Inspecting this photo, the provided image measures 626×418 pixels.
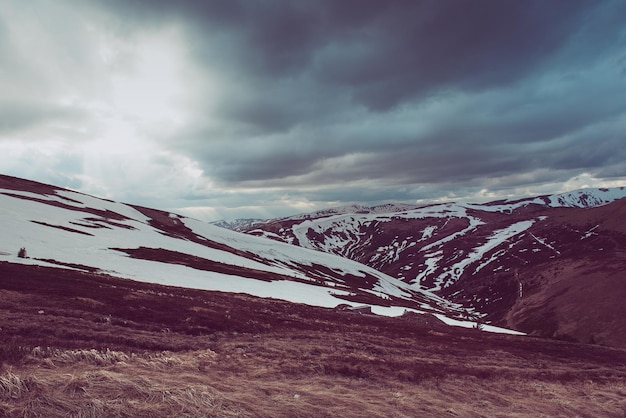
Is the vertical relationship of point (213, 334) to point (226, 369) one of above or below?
below

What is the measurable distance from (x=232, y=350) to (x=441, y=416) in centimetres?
1100

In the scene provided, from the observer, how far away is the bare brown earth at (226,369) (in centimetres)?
1034

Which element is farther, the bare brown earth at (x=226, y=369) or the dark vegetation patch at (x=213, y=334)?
the dark vegetation patch at (x=213, y=334)

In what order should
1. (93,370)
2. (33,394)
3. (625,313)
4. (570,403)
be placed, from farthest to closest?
(625,313) → (570,403) → (93,370) → (33,394)

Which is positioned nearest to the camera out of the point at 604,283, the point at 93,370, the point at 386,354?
the point at 93,370

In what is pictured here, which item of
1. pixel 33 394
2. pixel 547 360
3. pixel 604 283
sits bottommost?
pixel 547 360

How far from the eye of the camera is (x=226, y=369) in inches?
605

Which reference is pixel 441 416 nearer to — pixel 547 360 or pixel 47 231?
pixel 547 360

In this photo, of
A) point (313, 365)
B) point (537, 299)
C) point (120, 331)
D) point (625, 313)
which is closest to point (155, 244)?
point (120, 331)

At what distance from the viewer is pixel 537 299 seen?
117 metres

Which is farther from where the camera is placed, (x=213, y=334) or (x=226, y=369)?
(x=213, y=334)

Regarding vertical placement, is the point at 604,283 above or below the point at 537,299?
above

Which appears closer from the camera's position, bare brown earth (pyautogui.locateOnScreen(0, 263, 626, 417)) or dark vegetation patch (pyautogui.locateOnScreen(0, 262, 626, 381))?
bare brown earth (pyautogui.locateOnScreen(0, 263, 626, 417))

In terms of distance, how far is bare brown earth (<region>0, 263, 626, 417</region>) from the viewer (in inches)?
407
